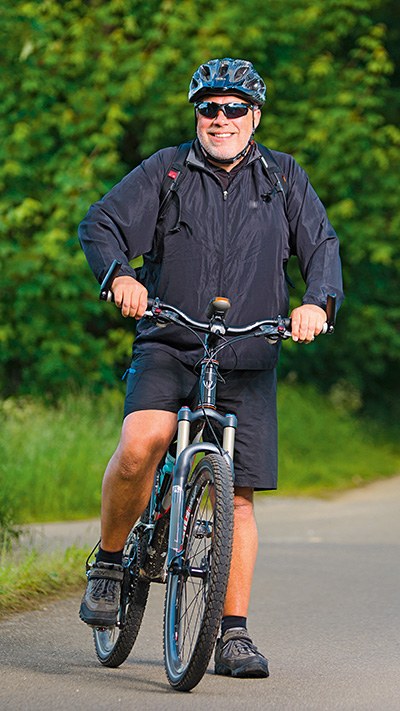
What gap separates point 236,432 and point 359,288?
527 inches

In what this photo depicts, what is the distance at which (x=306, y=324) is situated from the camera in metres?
5.58

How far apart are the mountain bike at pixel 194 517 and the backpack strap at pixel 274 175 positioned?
1.45 feet

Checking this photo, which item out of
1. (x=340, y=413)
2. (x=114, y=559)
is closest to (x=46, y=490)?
(x=114, y=559)

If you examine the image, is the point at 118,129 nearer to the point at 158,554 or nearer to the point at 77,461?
the point at 77,461

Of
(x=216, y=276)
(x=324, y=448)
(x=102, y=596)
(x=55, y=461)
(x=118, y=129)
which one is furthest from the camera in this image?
(x=324, y=448)

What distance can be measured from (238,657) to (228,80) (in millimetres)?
1984

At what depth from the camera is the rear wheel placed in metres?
5.96

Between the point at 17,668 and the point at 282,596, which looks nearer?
the point at 17,668

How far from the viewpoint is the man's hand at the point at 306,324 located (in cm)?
556

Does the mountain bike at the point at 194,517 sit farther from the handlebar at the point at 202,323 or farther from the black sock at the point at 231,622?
the black sock at the point at 231,622

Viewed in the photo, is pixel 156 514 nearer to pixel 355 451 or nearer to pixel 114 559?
pixel 114 559

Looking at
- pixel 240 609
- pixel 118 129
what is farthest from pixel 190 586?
pixel 118 129

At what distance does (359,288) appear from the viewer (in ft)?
62.8

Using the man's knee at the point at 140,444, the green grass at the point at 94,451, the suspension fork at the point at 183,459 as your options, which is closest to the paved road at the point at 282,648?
the suspension fork at the point at 183,459
